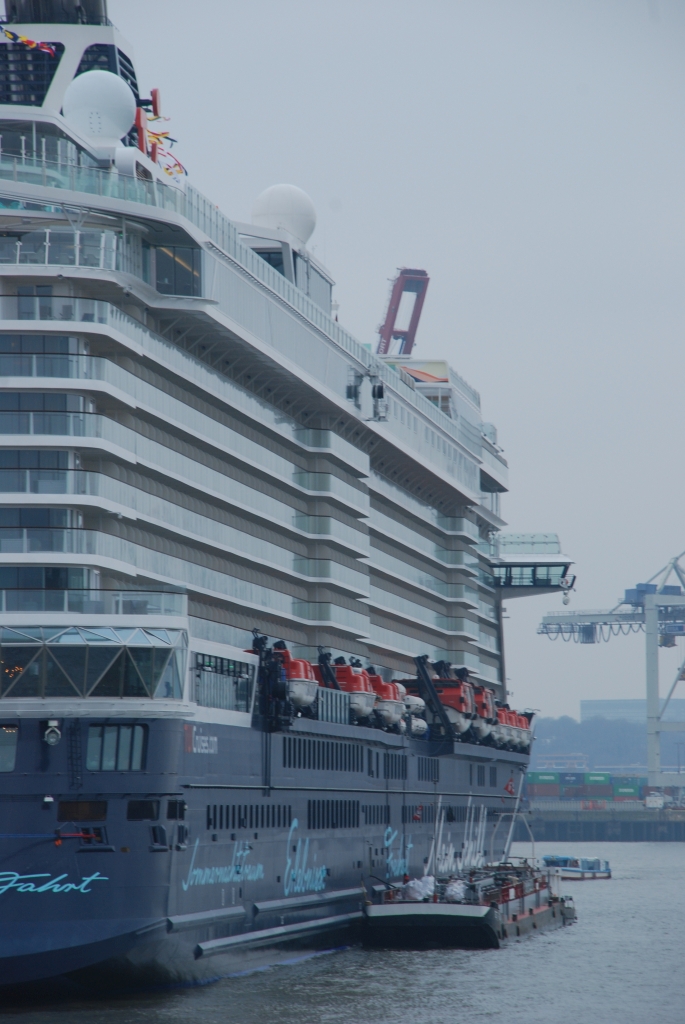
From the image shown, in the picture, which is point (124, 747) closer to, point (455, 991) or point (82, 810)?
point (82, 810)

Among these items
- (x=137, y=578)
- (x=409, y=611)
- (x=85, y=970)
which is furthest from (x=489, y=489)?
(x=85, y=970)

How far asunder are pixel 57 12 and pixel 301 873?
28.7 meters

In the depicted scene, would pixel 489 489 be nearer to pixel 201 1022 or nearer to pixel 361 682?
pixel 361 682

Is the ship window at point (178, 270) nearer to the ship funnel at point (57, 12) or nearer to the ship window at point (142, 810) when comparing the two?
the ship funnel at point (57, 12)

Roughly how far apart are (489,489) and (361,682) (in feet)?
112

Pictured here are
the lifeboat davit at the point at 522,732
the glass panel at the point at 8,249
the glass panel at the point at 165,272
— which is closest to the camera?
the glass panel at the point at 8,249

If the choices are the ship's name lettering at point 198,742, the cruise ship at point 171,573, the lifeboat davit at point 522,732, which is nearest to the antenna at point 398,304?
the lifeboat davit at point 522,732

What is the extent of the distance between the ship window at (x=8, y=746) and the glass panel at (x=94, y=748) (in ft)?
5.63

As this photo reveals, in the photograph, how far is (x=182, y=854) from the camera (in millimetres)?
38750

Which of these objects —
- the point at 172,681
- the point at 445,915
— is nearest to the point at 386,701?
the point at 445,915

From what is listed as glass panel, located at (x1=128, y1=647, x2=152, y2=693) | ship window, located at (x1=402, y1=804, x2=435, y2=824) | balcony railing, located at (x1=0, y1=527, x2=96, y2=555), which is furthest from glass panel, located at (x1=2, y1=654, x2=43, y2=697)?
ship window, located at (x1=402, y1=804, x2=435, y2=824)

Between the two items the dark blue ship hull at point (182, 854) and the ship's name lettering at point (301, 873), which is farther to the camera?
the ship's name lettering at point (301, 873)

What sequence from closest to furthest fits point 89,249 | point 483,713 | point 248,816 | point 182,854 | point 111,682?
point 111,682, point 182,854, point 89,249, point 248,816, point 483,713

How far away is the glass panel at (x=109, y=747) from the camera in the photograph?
37.3m
